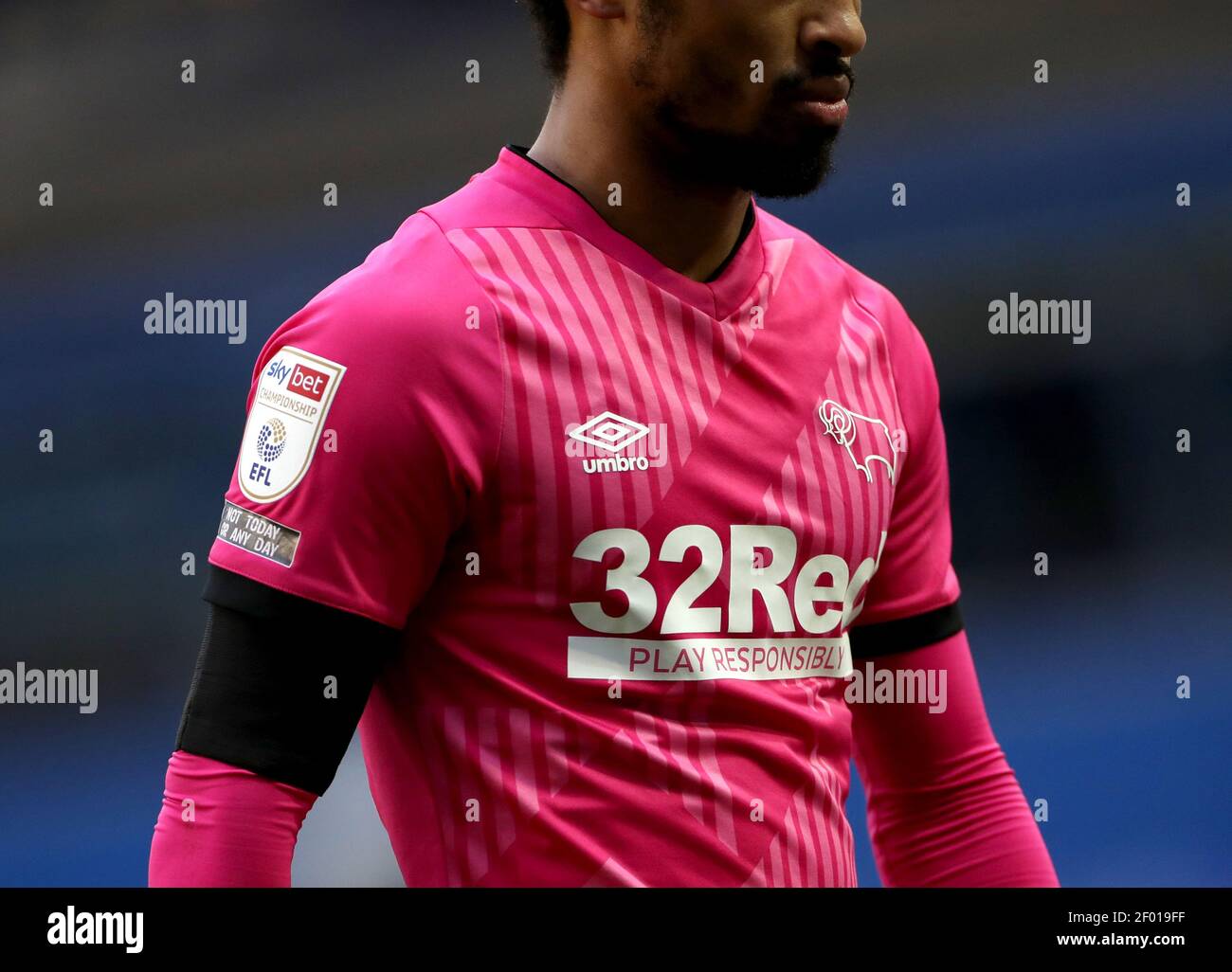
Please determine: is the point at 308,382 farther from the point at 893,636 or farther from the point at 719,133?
the point at 893,636

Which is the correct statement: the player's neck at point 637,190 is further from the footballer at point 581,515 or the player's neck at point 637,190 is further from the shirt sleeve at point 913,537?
the shirt sleeve at point 913,537

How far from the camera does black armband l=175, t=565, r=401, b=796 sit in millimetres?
1292

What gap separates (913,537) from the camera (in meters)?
1.65

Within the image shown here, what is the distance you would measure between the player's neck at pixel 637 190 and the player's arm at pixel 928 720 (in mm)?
303

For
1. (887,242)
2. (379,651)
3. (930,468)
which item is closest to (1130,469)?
(887,242)

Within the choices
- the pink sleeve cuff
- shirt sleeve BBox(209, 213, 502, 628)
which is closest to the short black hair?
shirt sleeve BBox(209, 213, 502, 628)

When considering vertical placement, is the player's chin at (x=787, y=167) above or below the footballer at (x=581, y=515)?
above

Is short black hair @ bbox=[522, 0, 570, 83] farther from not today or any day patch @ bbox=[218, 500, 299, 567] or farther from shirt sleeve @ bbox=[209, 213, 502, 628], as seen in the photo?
not today or any day patch @ bbox=[218, 500, 299, 567]

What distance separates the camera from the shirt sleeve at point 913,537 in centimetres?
164

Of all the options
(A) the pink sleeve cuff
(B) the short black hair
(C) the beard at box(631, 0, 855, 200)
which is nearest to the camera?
(A) the pink sleeve cuff
